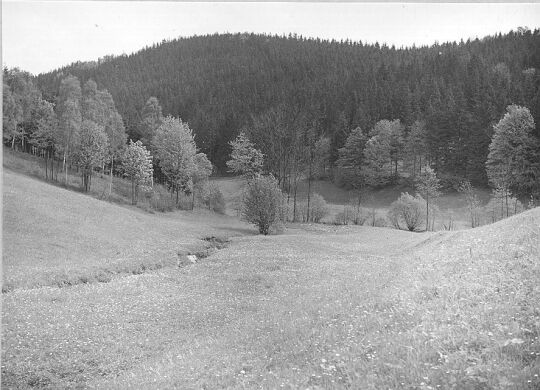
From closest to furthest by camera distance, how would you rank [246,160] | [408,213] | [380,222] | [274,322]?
[274,322]
[408,213]
[380,222]
[246,160]

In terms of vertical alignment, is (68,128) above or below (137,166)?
above

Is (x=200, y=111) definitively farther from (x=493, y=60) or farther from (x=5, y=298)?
(x=5, y=298)

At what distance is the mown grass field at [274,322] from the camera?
7.55 metres

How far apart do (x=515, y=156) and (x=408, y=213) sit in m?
19.7

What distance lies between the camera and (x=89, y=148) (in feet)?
219

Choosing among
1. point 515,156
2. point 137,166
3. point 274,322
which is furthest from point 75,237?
point 515,156

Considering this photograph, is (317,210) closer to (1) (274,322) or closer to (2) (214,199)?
(2) (214,199)

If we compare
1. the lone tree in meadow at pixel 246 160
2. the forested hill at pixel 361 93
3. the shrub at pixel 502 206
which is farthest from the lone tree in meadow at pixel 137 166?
the shrub at pixel 502 206

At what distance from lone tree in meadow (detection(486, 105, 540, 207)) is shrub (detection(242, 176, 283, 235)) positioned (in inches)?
1251

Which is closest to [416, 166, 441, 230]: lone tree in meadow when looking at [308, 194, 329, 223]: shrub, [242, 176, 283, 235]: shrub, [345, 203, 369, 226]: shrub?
[345, 203, 369, 226]: shrub

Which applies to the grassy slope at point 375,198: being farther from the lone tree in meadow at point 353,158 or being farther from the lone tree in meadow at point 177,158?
the lone tree in meadow at point 177,158

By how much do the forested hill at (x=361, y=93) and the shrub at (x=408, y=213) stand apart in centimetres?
1851

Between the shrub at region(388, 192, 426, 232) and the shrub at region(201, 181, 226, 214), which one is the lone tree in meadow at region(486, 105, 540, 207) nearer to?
the shrub at region(388, 192, 426, 232)

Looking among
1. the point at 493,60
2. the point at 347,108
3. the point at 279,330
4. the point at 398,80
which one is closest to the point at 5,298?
the point at 279,330
